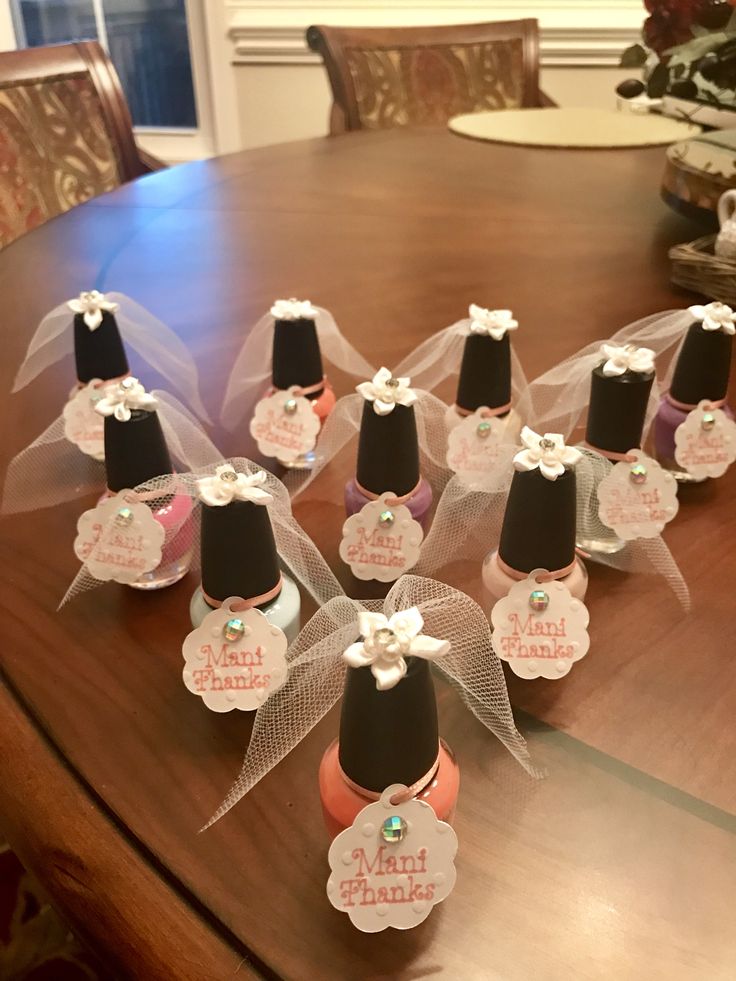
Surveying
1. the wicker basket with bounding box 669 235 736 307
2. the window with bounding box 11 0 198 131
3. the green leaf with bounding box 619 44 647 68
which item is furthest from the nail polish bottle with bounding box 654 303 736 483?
Answer: the window with bounding box 11 0 198 131

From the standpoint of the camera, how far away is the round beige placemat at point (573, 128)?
184cm

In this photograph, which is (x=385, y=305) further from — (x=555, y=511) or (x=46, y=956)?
(x=46, y=956)

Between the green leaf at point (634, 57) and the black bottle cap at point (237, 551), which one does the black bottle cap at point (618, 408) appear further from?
the green leaf at point (634, 57)

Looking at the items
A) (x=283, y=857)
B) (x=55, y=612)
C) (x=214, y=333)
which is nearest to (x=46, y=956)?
(x=55, y=612)

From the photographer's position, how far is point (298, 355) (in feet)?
2.44

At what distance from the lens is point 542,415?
0.77 metres

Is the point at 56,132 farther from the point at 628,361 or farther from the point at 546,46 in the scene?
the point at 546,46

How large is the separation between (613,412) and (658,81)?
2.28 ft

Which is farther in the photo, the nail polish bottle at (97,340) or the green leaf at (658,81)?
the green leaf at (658,81)

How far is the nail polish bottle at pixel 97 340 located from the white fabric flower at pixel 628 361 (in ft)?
1.37

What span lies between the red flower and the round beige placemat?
746mm

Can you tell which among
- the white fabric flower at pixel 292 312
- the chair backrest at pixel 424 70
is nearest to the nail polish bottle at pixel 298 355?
the white fabric flower at pixel 292 312

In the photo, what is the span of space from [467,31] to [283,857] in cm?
239

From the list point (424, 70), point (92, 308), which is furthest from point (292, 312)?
point (424, 70)
